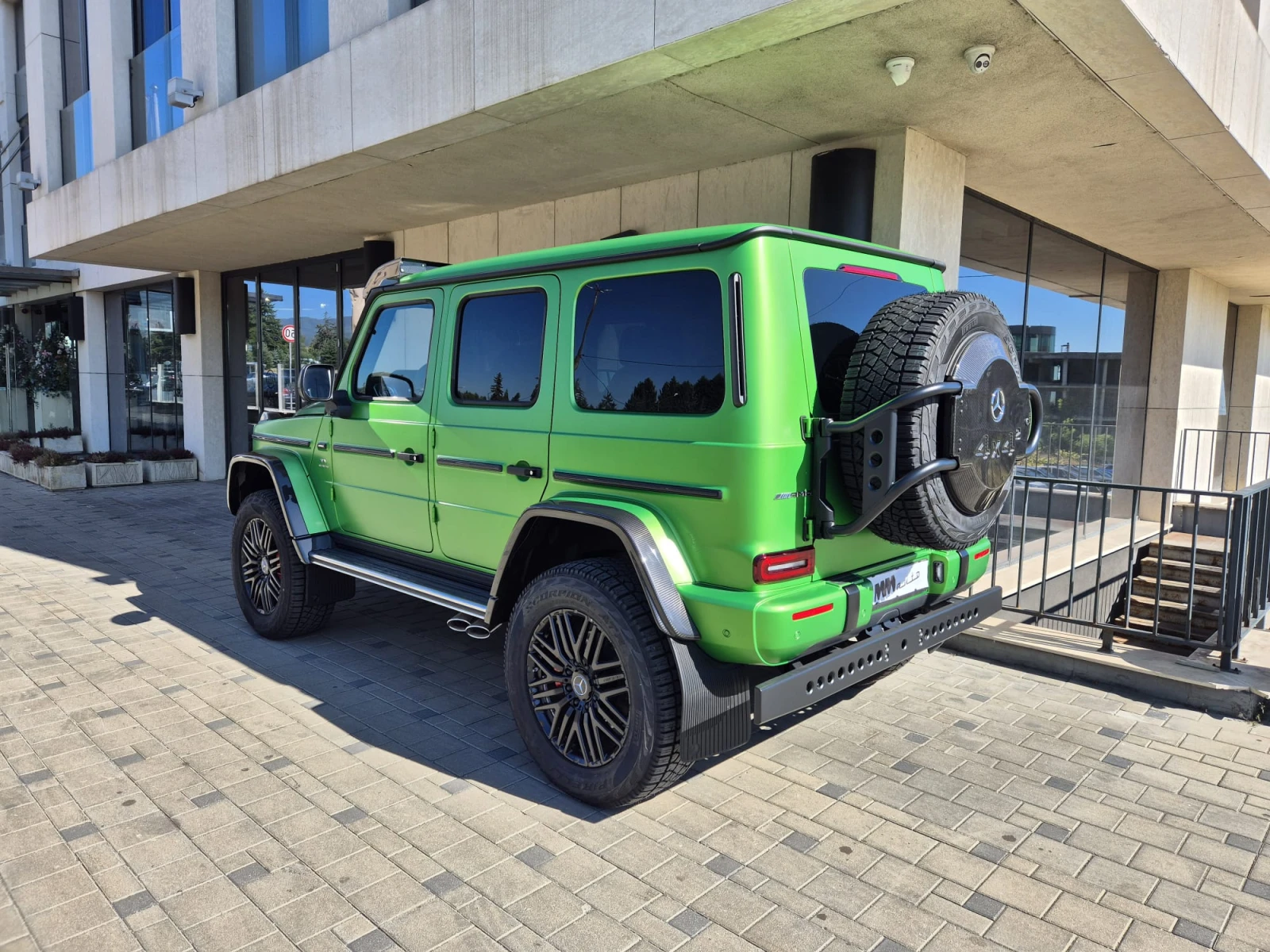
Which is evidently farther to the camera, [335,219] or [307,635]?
[335,219]

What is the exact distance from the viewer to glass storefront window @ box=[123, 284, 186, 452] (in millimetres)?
15062

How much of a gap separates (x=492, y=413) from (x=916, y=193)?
357 centimetres

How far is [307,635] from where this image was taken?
5.50 metres

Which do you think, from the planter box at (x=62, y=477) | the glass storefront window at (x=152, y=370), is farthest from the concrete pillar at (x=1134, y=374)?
the planter box at (x=62, y=477)

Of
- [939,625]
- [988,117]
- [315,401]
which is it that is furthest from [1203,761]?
[315,401]

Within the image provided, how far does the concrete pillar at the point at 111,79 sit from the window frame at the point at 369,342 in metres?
8.79

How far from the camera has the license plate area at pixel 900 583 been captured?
11.2 ft

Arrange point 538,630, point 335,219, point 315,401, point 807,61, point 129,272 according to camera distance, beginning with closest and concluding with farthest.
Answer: point 538,630
point 807,61
point 315,401
point 335,219
point 129,272

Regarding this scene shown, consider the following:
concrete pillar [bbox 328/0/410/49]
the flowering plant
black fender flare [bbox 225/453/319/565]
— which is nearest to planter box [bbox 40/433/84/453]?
the flowering plant

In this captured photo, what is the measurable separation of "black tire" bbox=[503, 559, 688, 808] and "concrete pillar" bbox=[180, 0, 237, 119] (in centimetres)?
797

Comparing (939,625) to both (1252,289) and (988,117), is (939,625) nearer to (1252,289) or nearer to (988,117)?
(988,117)

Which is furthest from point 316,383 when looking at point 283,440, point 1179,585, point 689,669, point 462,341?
point 1179,585

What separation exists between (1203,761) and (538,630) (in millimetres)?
3180

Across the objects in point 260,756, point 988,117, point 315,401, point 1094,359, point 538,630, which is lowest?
point 260,756
